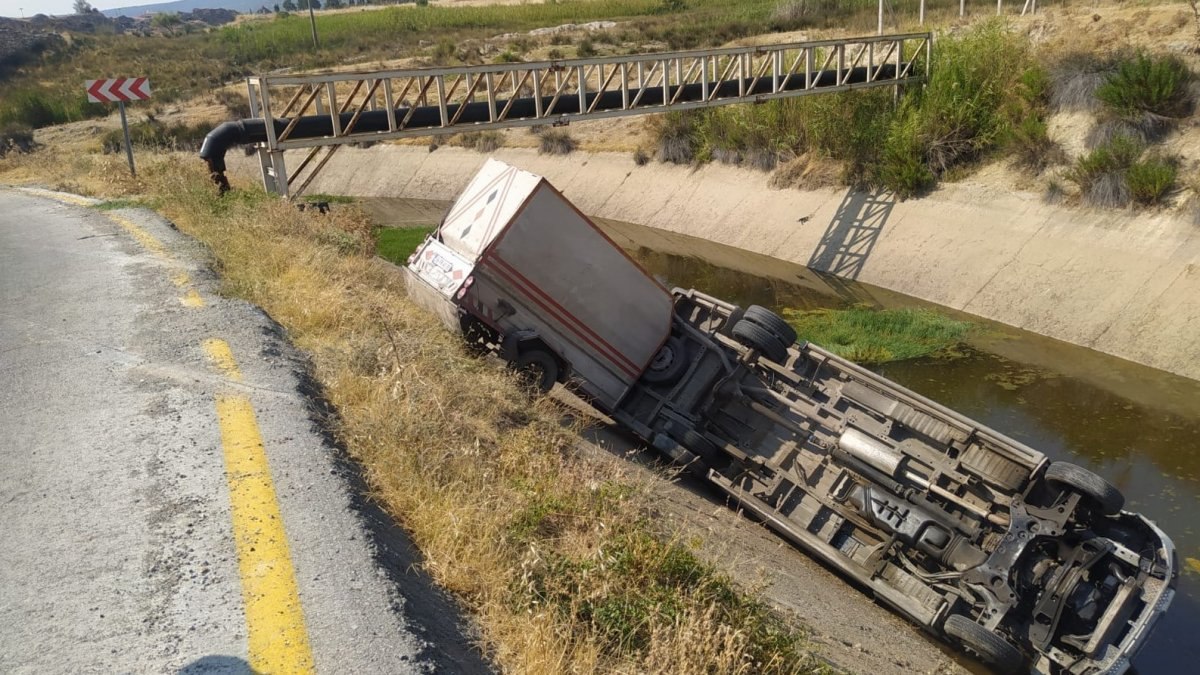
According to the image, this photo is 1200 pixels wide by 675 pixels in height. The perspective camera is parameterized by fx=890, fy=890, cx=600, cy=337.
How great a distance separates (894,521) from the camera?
377 inches

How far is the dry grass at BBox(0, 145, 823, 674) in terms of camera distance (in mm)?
4914

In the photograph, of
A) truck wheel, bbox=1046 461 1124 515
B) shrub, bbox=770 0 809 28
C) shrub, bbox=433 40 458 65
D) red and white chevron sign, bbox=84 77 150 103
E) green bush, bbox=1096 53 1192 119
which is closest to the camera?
truck wheel, bbox=1046 461 1124 515

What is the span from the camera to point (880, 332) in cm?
1772

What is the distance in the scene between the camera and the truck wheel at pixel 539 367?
36.7ft

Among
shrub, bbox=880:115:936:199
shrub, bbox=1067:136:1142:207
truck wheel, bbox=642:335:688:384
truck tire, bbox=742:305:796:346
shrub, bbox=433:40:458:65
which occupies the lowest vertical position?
shrub, bbox=433:40:458:65

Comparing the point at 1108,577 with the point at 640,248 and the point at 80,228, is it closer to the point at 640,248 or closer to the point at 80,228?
the point at 80,228

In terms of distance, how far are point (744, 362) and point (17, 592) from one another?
30.4ft

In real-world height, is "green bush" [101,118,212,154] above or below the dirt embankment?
A: below

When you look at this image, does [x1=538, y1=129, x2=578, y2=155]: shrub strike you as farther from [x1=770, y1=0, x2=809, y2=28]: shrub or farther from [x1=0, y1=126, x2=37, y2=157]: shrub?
[x1=0, y1=126, x2=37, y2=157]: shrub

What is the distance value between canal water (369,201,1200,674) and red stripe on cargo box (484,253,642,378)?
5.96 metres

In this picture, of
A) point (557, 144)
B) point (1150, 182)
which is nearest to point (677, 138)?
point (557, 144)

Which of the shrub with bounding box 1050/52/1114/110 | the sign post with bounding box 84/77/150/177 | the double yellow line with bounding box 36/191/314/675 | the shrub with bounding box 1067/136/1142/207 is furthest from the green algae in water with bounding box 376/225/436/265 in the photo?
the shrub with bounding box 1050/52/1114/110

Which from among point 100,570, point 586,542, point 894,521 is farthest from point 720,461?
point 100,570

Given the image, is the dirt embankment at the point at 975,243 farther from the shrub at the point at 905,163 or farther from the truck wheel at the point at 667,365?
the truck wheel at the point at 667,365
